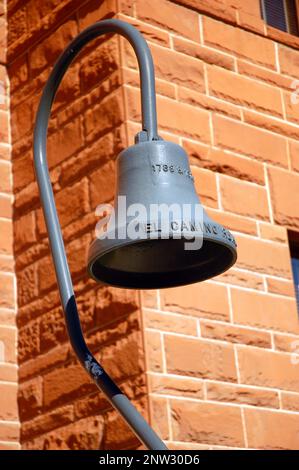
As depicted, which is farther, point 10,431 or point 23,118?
point 23,118

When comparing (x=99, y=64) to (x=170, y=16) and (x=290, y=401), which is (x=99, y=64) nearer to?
(x=170, y=16)

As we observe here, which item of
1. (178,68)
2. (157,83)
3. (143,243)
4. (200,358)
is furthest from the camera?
(178,68)

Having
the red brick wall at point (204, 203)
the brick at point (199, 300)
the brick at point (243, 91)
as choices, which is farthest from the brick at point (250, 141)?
the brick at point (199, 300)

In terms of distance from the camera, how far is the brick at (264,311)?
14.3 feet

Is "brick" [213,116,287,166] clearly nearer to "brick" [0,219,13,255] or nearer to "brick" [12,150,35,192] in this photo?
"brick" [12,150,35,192]

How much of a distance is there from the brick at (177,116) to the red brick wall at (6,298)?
85cm

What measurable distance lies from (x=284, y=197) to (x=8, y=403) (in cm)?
148

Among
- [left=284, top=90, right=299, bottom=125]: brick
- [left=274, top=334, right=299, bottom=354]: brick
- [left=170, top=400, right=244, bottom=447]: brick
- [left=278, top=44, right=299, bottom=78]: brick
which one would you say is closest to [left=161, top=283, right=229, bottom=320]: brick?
[left=274, top=334, right=299, bottom=354]: brick

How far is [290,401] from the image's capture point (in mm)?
4363

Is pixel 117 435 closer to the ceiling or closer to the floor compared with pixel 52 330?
closer to the floor

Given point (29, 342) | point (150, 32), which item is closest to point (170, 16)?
point (150, 32)

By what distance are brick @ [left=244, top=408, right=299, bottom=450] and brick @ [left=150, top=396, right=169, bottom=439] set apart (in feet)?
1.33

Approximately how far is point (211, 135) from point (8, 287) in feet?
3.62

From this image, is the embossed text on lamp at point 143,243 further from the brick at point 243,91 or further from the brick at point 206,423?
the brick at point 243,91
